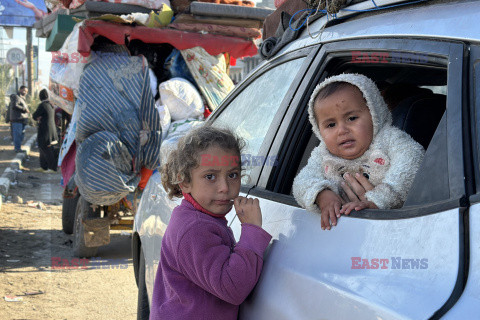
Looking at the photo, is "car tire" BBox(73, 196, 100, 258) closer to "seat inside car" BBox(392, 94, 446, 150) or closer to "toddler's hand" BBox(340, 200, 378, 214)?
"seat inside car" BBox(392, 94, 446, 150)

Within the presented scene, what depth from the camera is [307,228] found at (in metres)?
1.65

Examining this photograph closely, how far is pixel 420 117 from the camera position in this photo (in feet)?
6.91

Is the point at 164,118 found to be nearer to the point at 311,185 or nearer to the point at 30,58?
the point at 311,185

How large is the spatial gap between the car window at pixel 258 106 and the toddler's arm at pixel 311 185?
1.19ft

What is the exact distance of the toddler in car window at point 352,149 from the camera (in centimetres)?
168

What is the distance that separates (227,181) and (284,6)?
1.45m

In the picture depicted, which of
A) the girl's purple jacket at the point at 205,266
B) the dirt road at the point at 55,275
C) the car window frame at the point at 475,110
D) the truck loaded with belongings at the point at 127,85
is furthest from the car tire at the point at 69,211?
the car window frame at the point at 475,110

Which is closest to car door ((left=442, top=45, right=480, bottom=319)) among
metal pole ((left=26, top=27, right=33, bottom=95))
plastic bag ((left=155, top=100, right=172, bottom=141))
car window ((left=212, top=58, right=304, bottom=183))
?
car window ((left=212, top=58, right=304, bottom=183))

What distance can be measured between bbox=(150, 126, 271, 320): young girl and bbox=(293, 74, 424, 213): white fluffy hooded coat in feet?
0.69

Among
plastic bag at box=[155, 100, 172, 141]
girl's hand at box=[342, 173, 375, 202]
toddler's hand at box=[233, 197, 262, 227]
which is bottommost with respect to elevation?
toddler's hand at box=[233, 197, 262, 227]

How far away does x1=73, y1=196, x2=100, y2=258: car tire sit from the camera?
6.23 m

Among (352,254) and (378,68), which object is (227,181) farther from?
(378,68)

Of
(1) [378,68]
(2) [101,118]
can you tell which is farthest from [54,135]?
(1) [378,68]

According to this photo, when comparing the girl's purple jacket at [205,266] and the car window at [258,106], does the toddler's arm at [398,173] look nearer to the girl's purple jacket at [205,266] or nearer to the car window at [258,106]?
the girl's purple jacket at [205,266]
